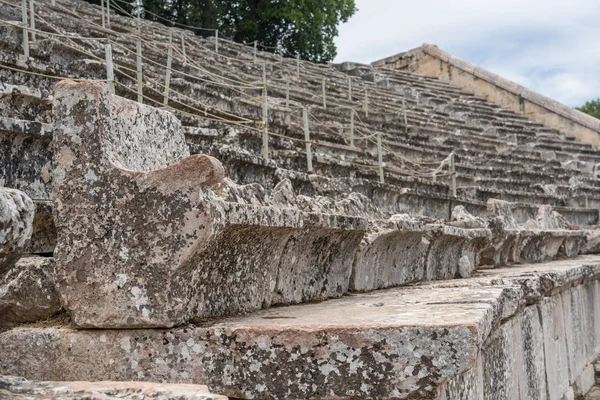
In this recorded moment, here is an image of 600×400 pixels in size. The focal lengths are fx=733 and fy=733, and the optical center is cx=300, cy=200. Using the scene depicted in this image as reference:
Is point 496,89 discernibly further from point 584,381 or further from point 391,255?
point 391,255

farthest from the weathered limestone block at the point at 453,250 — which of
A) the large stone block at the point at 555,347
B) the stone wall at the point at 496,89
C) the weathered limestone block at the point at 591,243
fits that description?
the stone wall at the point at 496,89

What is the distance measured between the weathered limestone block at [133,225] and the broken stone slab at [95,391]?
1.56ft

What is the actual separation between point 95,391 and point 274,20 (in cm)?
2428

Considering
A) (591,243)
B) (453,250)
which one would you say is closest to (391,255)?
(453,250)

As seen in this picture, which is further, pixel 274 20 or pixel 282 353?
pixel 274 20

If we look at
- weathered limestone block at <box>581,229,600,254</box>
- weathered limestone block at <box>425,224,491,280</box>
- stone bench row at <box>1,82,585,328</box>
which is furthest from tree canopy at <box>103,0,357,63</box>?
stone bench row at <box>1,82,585,328</box>

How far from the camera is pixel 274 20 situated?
24953mm

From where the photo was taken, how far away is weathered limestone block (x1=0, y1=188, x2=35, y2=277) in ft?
4.62

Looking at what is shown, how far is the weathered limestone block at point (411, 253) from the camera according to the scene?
356 centimetres

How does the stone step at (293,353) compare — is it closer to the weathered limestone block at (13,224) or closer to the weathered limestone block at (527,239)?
the weathered limestone block at (13,224)

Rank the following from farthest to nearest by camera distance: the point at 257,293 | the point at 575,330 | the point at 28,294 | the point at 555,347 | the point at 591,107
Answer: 1. the point at 591,107
2. the point at 575,330
3. the point at 555,347
4. the point at 257,293
5. the point at 28,294

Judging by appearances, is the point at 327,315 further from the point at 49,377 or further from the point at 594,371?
the point at 594,371

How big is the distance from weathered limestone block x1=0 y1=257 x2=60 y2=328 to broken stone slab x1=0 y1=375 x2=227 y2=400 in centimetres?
68

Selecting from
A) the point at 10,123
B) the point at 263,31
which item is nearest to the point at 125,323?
the point at 10,123
